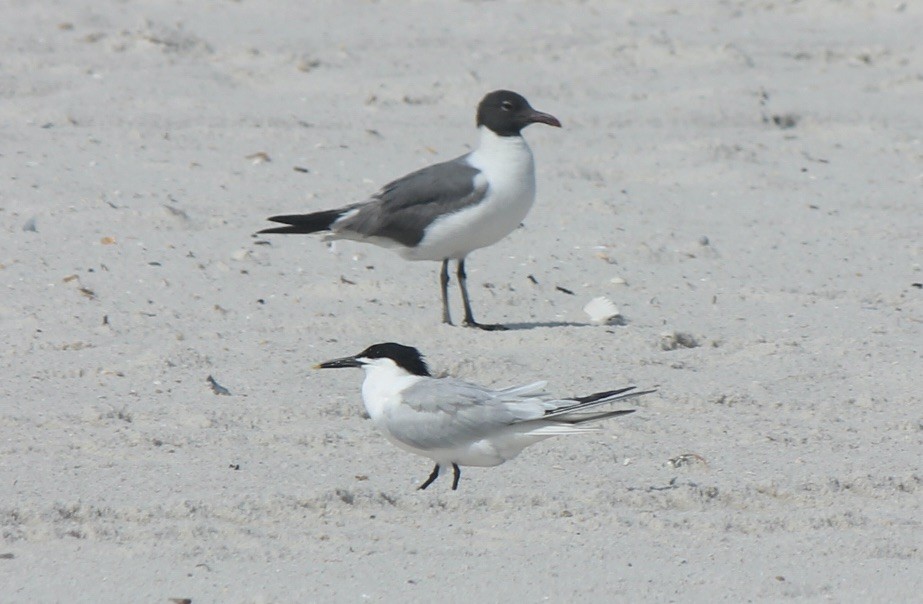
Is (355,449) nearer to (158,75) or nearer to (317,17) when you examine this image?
(158,75)

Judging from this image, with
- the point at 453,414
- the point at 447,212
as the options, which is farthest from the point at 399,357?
the point at 447,212

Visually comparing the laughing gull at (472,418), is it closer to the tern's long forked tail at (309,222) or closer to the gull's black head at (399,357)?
the gull's black head at (399,357)

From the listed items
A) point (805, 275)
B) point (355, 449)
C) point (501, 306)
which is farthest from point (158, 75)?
point (355, 449)

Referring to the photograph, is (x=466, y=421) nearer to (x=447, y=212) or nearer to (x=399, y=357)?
(x=399, y=357)

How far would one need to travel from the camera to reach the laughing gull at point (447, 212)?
605cm

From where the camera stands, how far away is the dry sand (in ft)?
12.8

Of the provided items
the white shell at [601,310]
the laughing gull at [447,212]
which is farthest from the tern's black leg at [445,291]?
the white shell at [601,310]

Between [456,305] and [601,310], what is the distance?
2.02 ft

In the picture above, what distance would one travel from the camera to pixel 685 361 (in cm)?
548

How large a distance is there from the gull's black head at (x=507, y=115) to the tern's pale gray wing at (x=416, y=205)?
0.87 feet

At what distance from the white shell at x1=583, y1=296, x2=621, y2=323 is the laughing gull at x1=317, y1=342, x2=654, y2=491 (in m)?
1.45

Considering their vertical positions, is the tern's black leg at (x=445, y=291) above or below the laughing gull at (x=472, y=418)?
below

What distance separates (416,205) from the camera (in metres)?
6.12

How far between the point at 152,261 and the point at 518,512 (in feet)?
8.72
